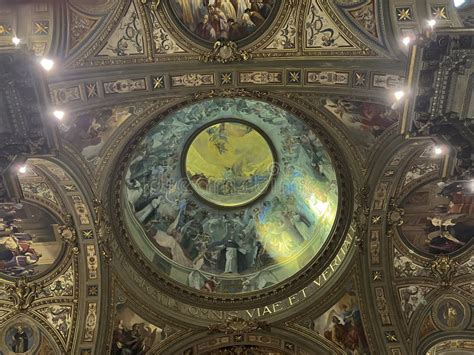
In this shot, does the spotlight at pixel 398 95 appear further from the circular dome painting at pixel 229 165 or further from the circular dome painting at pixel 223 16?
the circular dome painting at pixel 229 165

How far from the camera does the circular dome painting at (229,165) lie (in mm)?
19656

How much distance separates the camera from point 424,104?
11.1 meters

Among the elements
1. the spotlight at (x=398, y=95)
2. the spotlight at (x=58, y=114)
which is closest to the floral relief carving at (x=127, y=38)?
the spotlight at (x=58, y=114)

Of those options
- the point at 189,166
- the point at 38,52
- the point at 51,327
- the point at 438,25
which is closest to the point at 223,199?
the point at 189,166

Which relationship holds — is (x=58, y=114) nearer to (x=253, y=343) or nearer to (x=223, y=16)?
(x=223, y=16)

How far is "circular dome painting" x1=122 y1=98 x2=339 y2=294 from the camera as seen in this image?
18.0 meters

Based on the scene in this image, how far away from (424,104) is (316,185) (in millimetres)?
7644

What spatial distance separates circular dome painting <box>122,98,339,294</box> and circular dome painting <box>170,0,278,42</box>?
3.15 metres

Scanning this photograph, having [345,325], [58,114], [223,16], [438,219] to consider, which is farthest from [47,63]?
[438,219]

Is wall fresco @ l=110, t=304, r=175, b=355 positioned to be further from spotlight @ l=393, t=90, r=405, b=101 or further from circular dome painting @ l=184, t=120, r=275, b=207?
spotlight @ l=393, t=90, r=405, b=101

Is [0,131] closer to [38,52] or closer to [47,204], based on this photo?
[38,52]

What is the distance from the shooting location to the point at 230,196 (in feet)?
66.3

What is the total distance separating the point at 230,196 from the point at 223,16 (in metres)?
7.79

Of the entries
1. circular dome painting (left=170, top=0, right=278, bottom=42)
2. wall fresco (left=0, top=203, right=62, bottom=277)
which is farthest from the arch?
circular dome painting (left=170, top=0, right=278, bottom=42)
